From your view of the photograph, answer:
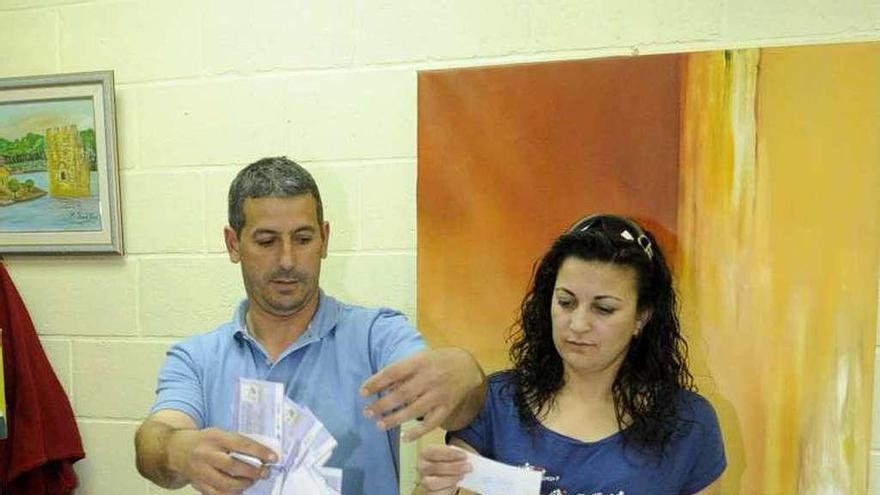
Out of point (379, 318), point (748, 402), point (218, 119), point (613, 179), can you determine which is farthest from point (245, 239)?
point (748, 402)

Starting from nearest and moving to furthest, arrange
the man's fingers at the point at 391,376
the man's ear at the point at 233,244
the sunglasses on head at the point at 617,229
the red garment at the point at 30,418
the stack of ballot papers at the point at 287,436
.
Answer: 1. the man's fingers at the point at 391,376
2. the stack of ballot papers at the point at 287,436
3. the sunglasses on head at the point at 617,229
4. the man's ear at the point at 233,244
5. the red garment at the point at 30,418

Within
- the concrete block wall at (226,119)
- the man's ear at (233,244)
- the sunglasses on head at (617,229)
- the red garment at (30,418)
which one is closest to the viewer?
the sunglasses on head at (617,229)

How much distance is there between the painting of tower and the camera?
69.0 inches

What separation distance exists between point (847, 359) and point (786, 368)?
0.11 meters

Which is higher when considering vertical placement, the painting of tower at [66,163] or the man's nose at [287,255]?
the painting of tower at [66,163]

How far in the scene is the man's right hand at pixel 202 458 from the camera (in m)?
1.09

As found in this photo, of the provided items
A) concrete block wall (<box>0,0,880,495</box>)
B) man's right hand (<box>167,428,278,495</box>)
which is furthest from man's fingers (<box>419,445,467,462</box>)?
concrete block wall (<box>0,0,880,495</box>)

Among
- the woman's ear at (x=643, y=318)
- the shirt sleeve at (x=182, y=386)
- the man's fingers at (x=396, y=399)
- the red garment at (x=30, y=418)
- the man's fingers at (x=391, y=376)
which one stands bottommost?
the red garment at (x=30, y=418)

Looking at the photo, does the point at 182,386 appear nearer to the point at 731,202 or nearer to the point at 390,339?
the point at 390,339

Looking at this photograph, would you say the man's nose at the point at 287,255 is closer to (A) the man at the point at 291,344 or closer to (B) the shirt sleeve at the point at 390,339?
(A) the man at the point at 291,344

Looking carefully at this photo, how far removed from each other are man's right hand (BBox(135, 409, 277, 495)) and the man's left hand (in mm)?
212

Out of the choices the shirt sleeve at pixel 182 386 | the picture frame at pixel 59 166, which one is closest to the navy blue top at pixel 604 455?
the shirt sleeve at pixel 182 386

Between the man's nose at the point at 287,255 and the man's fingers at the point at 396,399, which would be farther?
the man's nose at the point at 287,255

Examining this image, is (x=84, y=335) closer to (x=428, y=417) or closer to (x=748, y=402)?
(x=428, y=417)
